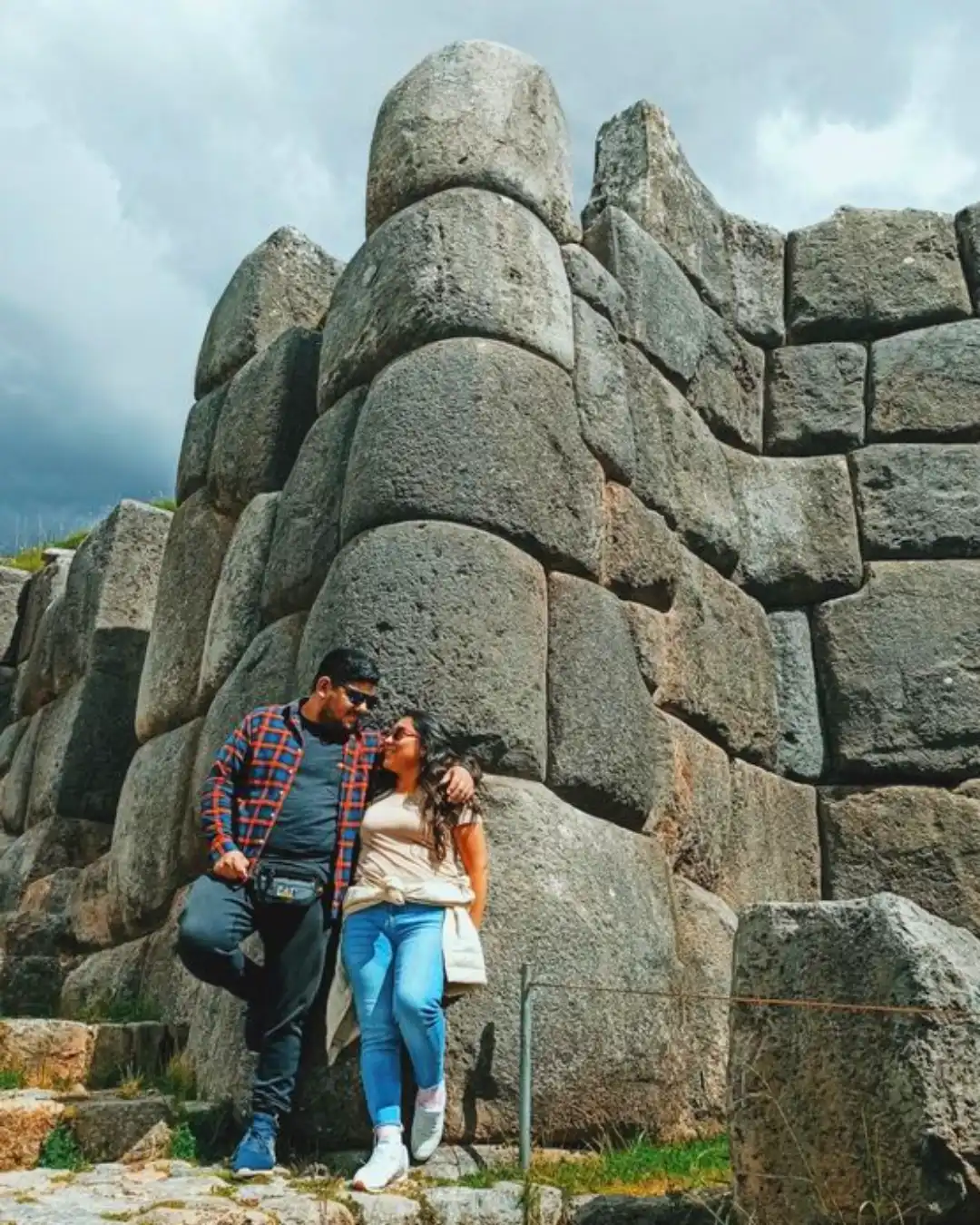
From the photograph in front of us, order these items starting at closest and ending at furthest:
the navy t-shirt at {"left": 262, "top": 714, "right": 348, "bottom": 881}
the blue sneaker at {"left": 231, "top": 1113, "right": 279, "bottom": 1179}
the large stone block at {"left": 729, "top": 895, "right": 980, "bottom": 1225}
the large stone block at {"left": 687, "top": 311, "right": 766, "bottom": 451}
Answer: the large stone block at {"left": 729, "top": 895, "right": 980, "bottom": 1225} < the blue sneaker at {"left": 231, "top": 1113, "right": 279, "bottom": 1179} < the navy t-shirt at {"left": 262, "top": 714, "right": 348, "bottom": 881} < the large stone block at {"left": 687, "top": 311, "right": 766, "bottom": 451}

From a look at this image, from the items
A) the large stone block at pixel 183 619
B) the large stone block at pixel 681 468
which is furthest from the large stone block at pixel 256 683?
the large stone block at pixel 681 468

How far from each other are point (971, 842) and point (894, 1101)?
13.1 ft

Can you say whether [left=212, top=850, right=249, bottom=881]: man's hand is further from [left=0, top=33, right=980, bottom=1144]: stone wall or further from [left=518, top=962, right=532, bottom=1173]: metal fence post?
[left=518, top=962, right=532, bottom=1173]: metal fence post

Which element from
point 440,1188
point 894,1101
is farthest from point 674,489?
point 894,1101

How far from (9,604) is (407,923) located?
8073 mm

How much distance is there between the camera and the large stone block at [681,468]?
695 centimetres

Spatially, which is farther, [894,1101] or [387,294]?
[387,294]

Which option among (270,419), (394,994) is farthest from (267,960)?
(270,419)

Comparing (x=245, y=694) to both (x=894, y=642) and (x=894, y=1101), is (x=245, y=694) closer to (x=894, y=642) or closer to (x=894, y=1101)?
(x=894, y=642)

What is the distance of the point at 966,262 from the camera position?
834cm

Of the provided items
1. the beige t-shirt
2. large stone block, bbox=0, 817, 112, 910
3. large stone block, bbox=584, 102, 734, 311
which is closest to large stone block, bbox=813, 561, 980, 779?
large stone block, bbox=584, 102, 734, 311

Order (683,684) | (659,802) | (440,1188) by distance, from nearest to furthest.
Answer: (440,1188)
(659,802)
(683,684)

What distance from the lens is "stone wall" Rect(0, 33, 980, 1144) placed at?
210 inches

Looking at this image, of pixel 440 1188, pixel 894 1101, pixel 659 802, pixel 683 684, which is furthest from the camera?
pixel 683 684
